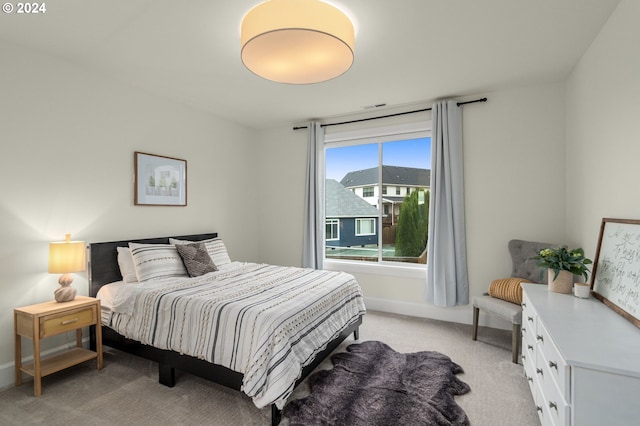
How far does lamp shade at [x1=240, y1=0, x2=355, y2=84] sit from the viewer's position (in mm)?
1830

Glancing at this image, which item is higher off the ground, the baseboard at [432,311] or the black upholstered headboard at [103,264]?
the black upholstered headboard at [103,264]

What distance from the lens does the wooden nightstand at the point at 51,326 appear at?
2.28 metres

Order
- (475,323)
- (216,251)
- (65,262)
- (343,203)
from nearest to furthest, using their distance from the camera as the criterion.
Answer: (65,262), (475,323), (216,251), (343,203)

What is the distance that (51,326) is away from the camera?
2.37 m

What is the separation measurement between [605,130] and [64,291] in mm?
4404

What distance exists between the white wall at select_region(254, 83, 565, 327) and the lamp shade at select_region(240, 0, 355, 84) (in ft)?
7.36

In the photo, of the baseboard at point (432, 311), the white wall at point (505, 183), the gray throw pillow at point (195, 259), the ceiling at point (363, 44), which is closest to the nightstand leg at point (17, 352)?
the gray throw pillow at point (195, 259)

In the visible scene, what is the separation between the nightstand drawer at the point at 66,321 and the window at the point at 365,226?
3229 millimetres

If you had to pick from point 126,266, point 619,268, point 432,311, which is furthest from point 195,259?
point 619,268

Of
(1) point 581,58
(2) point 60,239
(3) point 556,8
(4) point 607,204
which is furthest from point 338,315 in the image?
(1) point 581,58

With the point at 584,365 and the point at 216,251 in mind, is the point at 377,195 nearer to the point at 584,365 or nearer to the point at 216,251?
the point at 216,251

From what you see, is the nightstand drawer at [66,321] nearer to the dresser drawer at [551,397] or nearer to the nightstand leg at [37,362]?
the nightstand leg at [37,362]

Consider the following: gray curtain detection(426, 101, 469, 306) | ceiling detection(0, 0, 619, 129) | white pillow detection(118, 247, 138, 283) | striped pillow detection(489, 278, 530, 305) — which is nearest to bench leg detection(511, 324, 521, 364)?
striped pillow detection(489, 278, 530, 305)

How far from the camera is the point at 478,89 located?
348 cm
